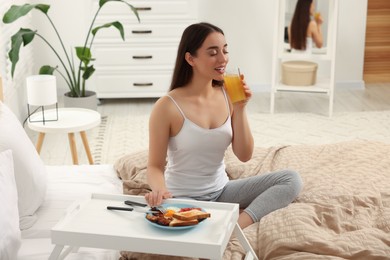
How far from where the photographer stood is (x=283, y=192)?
Answer: 2.51 m

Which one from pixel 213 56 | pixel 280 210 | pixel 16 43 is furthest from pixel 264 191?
pixel 16 43

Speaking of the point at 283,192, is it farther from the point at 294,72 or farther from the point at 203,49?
the point at 294,72

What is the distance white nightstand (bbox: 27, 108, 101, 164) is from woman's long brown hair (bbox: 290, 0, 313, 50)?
2044 mm

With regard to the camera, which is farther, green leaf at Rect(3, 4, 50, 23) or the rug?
the rug

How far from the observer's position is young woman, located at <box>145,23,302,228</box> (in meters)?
2.42

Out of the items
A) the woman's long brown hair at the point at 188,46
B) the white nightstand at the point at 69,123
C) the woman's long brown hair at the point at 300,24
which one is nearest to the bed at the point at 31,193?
the woman's long brown hair at the point at 188,46

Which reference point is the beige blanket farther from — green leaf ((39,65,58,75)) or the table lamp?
green leaf ((39,65,58,75))

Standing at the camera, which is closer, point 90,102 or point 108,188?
point 108,188

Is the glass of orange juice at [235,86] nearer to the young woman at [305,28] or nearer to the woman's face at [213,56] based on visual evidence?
the woman's face at [213,56]

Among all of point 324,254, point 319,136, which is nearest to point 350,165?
point 324,254

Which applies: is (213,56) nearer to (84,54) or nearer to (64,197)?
(64,197)

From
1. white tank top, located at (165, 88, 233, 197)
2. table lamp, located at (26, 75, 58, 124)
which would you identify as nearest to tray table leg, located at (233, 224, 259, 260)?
white tank top, located at (165, 88, 233, 197)

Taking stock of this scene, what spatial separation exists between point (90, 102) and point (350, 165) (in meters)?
2.57

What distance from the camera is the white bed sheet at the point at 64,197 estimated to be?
222cm
